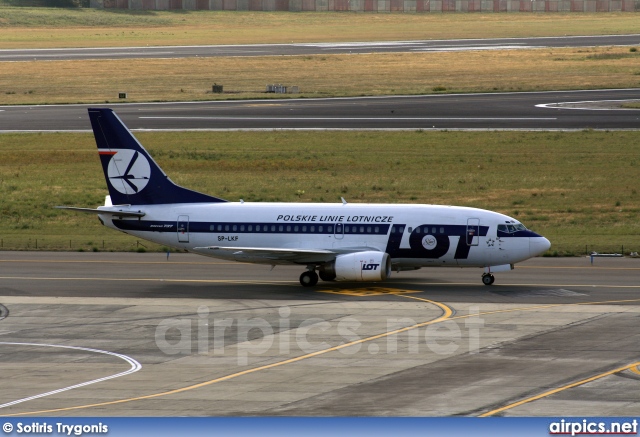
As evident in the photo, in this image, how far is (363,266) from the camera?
50.7 meters

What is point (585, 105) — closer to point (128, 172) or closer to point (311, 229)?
point (311, 229)

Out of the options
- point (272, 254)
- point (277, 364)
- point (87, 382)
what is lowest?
point (87, 382)

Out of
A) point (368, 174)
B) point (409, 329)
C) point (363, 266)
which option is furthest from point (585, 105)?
point (409, 329)

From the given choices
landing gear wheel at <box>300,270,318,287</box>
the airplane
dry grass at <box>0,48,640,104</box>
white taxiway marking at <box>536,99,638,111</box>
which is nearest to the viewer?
the airplane

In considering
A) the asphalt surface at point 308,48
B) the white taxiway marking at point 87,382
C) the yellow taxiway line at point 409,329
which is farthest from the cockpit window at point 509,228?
the asphalt surface at point 308,48

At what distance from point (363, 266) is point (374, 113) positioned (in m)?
62.3

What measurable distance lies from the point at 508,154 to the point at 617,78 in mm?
49845

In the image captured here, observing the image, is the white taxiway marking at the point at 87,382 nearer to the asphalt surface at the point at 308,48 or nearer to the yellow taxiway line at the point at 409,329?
the yellow taxiway line at the point at 409,329

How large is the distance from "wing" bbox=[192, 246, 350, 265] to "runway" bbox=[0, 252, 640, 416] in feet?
5.01

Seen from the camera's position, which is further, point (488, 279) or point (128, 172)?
point (128, 172)

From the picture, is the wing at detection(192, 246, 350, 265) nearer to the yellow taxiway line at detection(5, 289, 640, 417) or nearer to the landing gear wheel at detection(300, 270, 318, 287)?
the landing gear wheel at detection(300, 270, 318, 287)

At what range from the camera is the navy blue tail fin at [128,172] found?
55281 millimetres

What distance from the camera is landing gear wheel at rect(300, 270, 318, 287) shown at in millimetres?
52875

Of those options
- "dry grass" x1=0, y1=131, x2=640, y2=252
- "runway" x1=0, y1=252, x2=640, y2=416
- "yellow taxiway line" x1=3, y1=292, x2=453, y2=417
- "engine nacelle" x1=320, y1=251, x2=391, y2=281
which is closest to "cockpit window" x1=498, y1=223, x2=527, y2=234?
"runway" x1=0, y1=252, x2=640, y2=416
